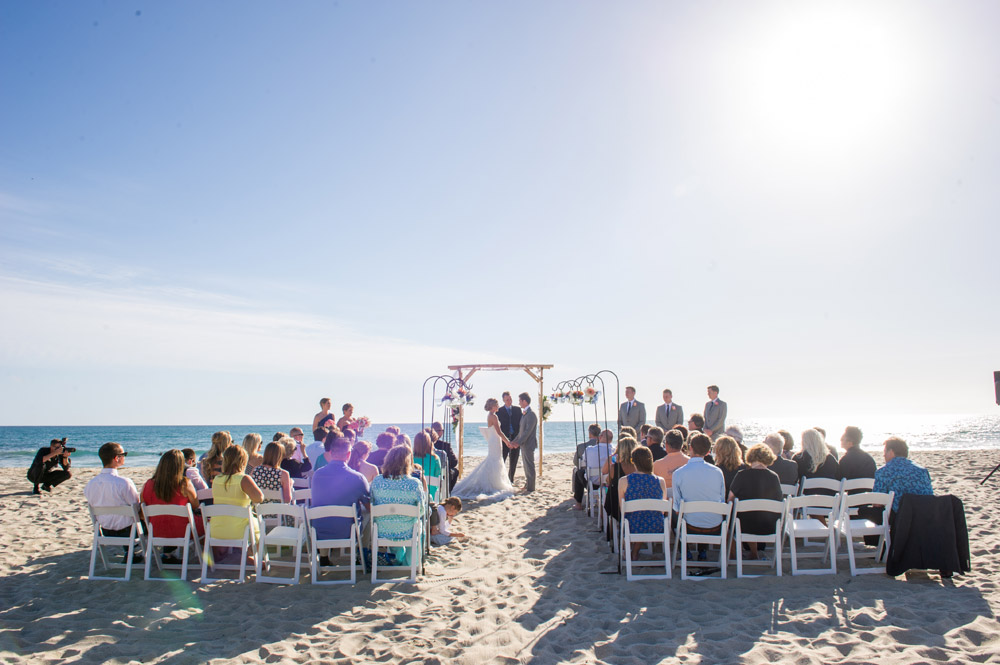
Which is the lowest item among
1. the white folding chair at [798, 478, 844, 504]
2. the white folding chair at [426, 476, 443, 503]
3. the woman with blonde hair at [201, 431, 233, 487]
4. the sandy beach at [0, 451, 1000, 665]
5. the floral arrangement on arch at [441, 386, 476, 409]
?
the sandy beach at [0, 451, 1000, 665]

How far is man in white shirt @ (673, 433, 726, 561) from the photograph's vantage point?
5680mm

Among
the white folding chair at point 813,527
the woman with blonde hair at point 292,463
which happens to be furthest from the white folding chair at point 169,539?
the white folding chair at point 813,527

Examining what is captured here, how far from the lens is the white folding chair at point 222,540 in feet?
17.8

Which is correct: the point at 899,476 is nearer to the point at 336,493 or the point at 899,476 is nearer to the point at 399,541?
the point at 399,541

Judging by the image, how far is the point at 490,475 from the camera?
35.2 feet

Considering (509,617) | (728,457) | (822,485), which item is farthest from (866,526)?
(509,617)

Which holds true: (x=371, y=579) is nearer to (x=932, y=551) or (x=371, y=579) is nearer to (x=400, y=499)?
(x=400, y=499)

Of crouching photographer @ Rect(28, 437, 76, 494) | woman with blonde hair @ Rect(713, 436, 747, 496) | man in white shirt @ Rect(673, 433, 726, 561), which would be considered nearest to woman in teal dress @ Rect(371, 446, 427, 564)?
man in white shirt @ Rect(673, 433, 726, 561)

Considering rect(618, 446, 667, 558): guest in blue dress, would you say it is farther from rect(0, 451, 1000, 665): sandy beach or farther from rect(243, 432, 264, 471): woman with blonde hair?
rect(243, 432, 264, 471): woman with blonde hair

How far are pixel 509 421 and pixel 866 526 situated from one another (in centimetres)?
648

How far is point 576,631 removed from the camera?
442 centimetres

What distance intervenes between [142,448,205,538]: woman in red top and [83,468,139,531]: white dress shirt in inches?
8.7

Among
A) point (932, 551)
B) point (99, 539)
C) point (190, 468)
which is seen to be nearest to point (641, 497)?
point (932, 551)

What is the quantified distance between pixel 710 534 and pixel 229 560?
15.9 feet
